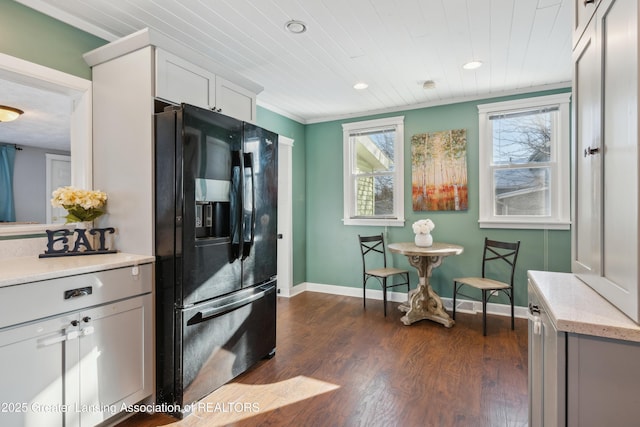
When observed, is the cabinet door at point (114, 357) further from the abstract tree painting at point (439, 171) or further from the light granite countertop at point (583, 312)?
the abstract tree painting at point (439, 171)

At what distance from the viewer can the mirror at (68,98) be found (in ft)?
6.54

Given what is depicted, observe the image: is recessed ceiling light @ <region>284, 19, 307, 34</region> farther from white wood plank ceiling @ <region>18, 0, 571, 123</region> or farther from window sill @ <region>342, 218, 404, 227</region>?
window sill @ <region>342, 218, 404, 227</region>

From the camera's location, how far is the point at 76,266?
1.75 metres

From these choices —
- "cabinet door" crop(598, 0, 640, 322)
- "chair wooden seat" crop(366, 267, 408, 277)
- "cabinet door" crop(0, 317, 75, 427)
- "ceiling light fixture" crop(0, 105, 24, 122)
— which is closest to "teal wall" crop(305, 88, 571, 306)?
"chair wooden seat" crop(366, 267, 408, 277)

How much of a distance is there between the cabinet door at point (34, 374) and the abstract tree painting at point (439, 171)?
374 centimetres

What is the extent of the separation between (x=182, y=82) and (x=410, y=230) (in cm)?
318

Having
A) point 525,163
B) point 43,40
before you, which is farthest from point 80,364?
point 525,163

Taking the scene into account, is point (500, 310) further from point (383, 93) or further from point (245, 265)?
point (245, 265)

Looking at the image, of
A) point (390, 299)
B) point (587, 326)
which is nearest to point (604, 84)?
point (587, 326)

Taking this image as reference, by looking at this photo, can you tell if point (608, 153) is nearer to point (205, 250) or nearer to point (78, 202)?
point (205, 250)

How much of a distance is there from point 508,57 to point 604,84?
2.15 metres

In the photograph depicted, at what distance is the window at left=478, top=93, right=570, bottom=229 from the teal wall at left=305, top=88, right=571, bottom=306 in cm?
10

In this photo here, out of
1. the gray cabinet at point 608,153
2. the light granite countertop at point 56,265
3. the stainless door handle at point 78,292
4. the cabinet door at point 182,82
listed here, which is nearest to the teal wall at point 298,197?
the cabinet door at point 182,82

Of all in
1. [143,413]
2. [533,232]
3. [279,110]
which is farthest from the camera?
[279,110]
